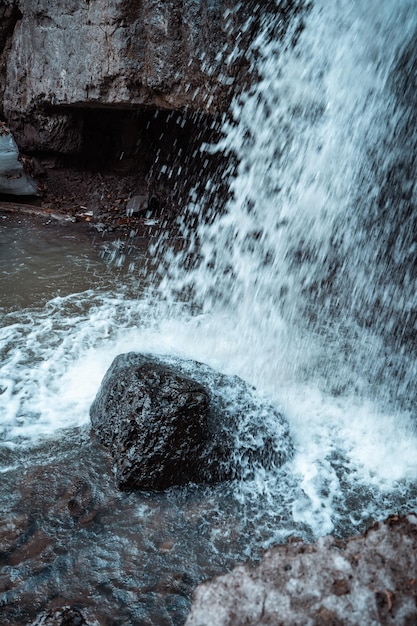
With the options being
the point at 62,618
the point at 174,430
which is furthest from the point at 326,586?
the point at 174,430

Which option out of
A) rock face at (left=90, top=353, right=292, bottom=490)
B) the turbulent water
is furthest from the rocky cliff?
rock face at (left=90, top=353, right=292, bottom=490)

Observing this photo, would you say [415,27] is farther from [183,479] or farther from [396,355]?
[183,479]

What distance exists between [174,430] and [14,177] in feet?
18.6

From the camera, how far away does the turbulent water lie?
2758 mm

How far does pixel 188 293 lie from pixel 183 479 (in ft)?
9.12

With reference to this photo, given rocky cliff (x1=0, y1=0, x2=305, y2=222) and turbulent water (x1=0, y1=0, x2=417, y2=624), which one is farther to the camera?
rocky cliff (x1=0, y1=0, x2=305, y2=222)

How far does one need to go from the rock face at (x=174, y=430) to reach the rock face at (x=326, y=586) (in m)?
1.60

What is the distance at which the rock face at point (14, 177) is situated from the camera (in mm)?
7426

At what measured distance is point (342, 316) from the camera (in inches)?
210

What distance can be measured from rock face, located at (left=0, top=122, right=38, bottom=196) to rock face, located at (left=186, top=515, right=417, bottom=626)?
23.0 ft

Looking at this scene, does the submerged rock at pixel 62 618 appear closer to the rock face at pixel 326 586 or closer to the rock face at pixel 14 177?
the rock face at pixel 326 586

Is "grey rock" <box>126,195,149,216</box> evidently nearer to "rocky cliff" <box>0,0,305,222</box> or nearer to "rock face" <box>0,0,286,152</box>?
"rocky cliff" <box>0,0,305,222</box>

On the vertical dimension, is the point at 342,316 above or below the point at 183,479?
above

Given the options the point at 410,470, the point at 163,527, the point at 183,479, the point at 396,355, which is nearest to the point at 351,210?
the point at 396,355
